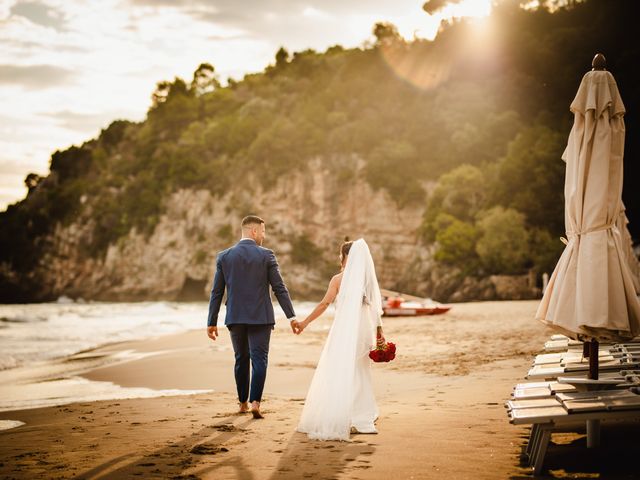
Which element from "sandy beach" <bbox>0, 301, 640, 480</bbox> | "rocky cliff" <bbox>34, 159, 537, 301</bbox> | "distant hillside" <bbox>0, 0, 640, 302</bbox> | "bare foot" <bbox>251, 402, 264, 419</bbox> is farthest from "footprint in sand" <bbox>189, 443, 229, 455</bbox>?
"rocky cliff" <bbox>34, 159, 537, 301</bbox>

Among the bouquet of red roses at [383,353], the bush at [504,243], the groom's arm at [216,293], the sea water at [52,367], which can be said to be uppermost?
the bush at [504,243]

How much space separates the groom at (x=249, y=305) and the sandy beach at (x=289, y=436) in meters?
0.51

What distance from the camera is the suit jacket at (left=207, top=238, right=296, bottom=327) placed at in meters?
7.62

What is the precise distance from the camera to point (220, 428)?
6941mm

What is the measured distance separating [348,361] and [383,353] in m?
0.39

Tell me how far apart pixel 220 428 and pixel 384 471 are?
246 centimetres

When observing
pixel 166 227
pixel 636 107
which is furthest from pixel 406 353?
pixel 166 227

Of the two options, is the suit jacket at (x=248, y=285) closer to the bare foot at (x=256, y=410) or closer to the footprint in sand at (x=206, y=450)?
the bare foot at (x=256, y=410)

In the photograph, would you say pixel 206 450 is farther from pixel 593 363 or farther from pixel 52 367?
pixel 52 367

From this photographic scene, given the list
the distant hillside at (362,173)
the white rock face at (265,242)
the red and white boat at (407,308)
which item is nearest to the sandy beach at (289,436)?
the red and white boat at (407,308)

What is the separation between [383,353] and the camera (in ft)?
22.2

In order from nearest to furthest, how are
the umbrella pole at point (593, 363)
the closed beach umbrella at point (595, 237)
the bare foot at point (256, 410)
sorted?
the umbrella pole at point (593, 363) < the closed beach umbrella at point (595, 237) < the bare foot at point (256, 410)

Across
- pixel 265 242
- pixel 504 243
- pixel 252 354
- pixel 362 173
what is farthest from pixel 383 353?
pixel 265 242

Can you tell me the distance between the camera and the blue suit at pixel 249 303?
25.0 ft
